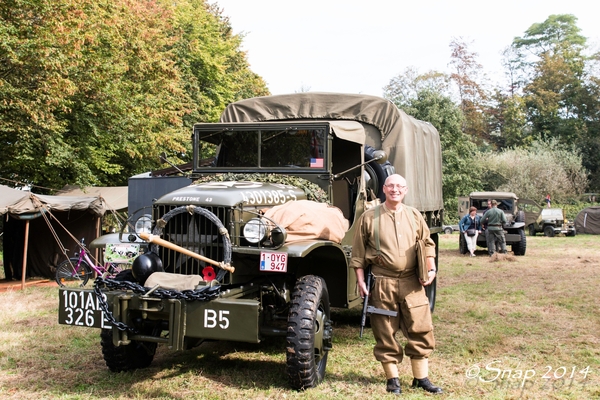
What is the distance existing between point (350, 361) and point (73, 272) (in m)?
8.20

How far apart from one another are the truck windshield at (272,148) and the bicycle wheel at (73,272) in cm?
664

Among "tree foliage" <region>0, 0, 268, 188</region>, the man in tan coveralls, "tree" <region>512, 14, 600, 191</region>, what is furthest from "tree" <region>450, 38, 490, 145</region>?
the man in tan coveralls

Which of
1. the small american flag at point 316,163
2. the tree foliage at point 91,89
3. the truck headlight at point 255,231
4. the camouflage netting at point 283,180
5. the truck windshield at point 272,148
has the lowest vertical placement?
the truck headlight at point 255,231

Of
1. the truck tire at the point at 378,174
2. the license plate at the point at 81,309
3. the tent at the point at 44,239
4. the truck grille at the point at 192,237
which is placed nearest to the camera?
the license plate at the point at 81,309

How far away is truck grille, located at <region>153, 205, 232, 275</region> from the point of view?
4.88 meters

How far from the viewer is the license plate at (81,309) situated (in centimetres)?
448

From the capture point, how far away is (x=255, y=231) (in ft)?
15.7

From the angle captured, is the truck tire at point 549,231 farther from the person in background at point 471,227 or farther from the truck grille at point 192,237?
the truck grille at point 192,237

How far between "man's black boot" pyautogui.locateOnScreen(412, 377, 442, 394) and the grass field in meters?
0.08

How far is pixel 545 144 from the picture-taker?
139 ft

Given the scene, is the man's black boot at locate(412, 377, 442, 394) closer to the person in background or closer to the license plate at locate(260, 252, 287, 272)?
the license plate at locate(260, 252, 287, 272)

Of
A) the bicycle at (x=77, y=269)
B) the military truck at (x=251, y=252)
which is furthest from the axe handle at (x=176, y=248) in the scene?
the bicycle at (x=77, y=269)

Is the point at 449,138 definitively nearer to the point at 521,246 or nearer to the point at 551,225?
the point at 551,225

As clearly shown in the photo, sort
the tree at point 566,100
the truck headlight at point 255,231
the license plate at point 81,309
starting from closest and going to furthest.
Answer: the license plate at point 81,309
the truck headlight at point 255,231
the tree at point 566,100
